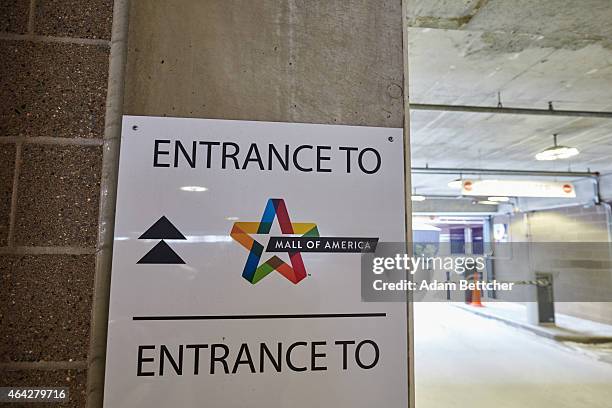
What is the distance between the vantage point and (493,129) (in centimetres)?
494

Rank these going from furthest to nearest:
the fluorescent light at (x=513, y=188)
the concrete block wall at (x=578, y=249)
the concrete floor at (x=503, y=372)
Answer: the concrete block wall at (x=578, y=249), the fluorescent light at (x=513, y=188), the concrete floor at (x=503, y=372)

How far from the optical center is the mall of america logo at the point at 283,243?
0.96 meters

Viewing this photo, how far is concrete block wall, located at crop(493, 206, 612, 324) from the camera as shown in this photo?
7.08m

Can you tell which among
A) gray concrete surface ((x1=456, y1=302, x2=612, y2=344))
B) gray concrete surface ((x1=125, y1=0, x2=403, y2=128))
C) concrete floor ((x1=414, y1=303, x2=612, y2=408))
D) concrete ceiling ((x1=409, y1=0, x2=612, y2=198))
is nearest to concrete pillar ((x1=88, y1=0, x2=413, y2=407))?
gray concrete surface ((x1=125, y1=0, x2=403, y2=128))

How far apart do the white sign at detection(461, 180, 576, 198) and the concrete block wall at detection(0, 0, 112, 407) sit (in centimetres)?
546

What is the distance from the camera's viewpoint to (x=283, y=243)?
97 cm

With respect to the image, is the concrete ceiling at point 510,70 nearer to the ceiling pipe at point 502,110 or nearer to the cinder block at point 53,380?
the ceiling pipe at point 502,110

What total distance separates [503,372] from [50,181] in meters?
4.69

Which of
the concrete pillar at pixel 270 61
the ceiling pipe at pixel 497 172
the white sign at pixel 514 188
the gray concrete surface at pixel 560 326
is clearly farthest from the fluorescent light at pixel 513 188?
the concrete pillar at pixel 270 61

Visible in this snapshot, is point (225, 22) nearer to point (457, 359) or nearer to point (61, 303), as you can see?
point (61, 303)

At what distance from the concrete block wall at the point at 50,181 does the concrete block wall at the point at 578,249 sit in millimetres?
8579

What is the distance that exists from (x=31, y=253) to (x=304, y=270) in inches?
26.1

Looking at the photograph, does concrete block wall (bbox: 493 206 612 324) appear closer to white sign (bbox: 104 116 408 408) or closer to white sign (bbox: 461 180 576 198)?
white sign (bbox: 461 180 576 198)

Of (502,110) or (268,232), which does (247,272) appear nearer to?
(268,232)
